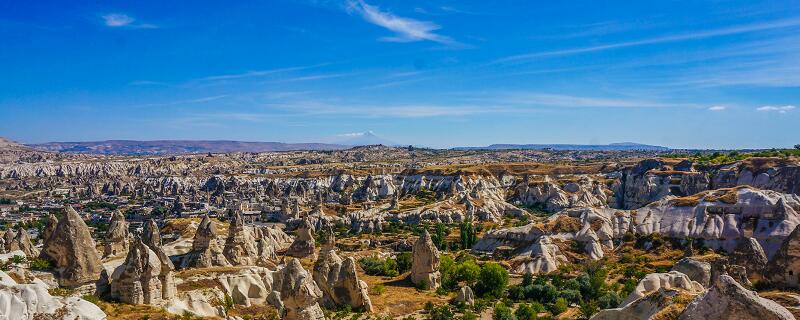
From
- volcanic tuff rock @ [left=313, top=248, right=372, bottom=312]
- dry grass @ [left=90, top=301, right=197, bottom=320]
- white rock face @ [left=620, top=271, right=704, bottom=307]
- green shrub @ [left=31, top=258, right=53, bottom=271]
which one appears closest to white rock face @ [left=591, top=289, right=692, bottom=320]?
white rock face @ [left=620, top=271, right=704, bottom=307]

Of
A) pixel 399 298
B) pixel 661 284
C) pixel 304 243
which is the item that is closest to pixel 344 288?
pixel 399 298

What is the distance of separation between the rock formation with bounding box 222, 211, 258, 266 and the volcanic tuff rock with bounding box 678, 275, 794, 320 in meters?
37.4

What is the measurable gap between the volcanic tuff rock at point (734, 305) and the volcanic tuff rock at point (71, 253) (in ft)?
93.4

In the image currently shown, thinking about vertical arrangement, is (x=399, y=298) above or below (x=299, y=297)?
below

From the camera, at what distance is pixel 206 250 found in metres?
41.4

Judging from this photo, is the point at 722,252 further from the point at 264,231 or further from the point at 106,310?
the point at 106,310

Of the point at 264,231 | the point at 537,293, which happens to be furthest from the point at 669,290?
the point at 264,231

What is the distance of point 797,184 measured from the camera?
3086 inches

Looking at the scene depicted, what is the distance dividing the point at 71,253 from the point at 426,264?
26405 mm

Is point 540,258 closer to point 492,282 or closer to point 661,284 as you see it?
point 492,282

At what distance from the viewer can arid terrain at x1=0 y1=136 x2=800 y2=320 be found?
922 inches

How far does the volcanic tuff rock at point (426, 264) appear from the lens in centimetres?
4594

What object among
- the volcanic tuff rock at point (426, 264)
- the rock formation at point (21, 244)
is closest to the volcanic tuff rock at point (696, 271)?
the volcanic tuff rock at point (426, 264)

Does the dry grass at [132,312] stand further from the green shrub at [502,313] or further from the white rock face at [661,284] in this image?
the green shrub at [502,313]
